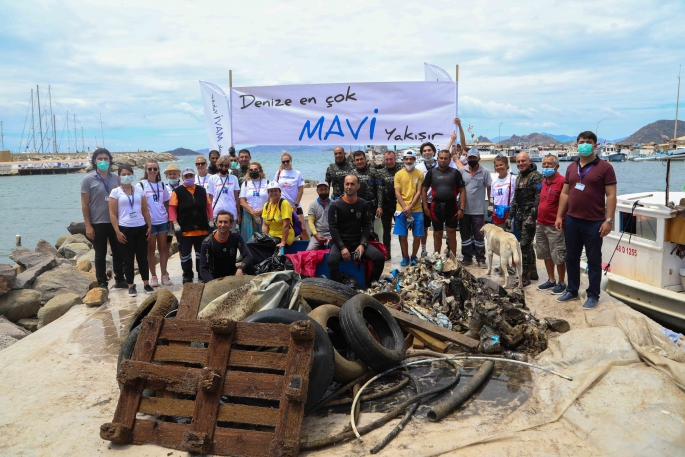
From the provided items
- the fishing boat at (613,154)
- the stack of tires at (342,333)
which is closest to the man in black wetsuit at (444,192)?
the stack of tires at (342,333)

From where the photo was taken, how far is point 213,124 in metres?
10.4

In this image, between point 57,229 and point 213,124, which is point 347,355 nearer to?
point 213,124

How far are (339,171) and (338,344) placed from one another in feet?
14.4

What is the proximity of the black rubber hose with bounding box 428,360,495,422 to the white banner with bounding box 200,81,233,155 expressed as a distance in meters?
7.31

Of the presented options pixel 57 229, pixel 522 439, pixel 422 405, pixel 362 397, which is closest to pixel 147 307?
pixel 362 397

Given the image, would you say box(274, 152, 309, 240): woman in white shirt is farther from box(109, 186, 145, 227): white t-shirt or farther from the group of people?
box(109, 186, 145, 227): white t-shirt

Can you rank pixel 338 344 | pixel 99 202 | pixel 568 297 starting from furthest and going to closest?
pixel 99 202, pixel 568 297, pixel 338 344

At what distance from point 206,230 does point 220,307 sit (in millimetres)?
3370

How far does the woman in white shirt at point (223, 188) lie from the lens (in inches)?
346

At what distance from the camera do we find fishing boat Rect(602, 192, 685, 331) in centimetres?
805

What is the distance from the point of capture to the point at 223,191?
28.9ft

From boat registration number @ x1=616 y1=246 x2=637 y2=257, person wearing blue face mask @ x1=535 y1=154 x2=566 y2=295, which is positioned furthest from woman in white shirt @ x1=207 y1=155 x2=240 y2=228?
boat registration number @ x1=616 y1=246 x2=637 y2=257

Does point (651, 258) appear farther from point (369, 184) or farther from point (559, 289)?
point (369, 184)

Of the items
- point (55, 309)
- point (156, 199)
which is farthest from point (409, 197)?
point (55, 309)
